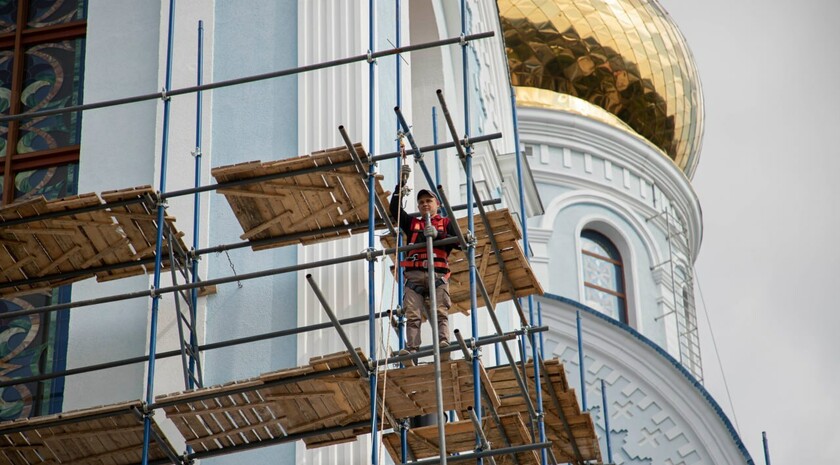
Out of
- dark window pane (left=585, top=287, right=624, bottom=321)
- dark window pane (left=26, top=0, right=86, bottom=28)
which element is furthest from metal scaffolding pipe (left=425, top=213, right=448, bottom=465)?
dark window pane (left=585, top=287, right=624, bottom=321)

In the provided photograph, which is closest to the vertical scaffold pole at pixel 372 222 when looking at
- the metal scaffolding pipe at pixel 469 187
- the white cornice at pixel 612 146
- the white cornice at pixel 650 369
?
the metal scaffolding pipe at pixel 469 187

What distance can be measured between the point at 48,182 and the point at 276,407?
3652 millimetres

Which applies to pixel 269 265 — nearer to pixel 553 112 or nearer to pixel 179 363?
pixel 179 363

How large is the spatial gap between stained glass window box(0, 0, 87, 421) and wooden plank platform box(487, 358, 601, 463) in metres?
3.34

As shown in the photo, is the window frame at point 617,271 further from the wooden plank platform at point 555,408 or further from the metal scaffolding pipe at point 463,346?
the metal scaffolding pipe at point 463,346

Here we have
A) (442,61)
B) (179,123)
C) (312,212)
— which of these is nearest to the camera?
(312,212)

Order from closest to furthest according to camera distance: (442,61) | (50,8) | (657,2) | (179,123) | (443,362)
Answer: (443,362) < (179,123) < (50,8) < (442,61) < (657,2)

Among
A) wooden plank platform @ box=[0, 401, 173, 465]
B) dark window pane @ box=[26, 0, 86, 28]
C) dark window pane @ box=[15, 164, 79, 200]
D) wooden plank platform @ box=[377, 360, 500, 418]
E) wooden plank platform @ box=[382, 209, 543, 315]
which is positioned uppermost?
dark window pane @ box=[26, 0, 86, 28]

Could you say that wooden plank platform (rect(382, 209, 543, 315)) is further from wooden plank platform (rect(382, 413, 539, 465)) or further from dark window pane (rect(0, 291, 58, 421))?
dark window pane (rect(0, 291, 58, 421))

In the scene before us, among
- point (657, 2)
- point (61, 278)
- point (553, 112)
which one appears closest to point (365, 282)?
point (61, 278)

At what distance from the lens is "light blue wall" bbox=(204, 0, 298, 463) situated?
12.1m

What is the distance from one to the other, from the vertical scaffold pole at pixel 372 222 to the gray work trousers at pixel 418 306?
0.23 m

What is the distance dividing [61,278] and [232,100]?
1.96m

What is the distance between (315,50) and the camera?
13141 mm
